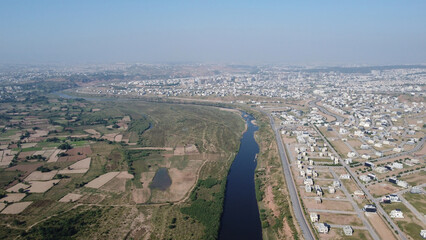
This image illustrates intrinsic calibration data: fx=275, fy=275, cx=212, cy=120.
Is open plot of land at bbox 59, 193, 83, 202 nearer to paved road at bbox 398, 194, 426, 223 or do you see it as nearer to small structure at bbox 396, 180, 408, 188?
paved road at bbox 398, 194, 426, 223

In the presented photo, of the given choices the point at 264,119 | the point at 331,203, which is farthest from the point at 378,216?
the point at 264,119

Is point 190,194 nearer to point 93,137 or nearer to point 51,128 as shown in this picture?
point 93,137

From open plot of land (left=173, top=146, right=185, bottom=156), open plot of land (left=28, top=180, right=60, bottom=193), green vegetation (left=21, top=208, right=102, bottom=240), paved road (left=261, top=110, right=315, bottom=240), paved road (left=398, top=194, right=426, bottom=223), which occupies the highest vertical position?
paved road (left=398, top=194, right=426, bottom=223)

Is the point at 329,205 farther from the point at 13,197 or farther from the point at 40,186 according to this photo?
the point at 13,197

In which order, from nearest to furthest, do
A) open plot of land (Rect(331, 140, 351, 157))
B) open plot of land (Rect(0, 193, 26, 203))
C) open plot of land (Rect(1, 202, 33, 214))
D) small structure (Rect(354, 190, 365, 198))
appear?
open plot of land (Rect(1, 202, 33, 214)), small structure (Rect(354, 190, 365, 198)), open plot of land (Rect(0, 193, 26, 203)), open plot of land (Rect(331, 140, 351, 157))

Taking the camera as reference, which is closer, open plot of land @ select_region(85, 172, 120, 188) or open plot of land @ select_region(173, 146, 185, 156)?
open plot of land @ select_region(85, 172, 120, 188)

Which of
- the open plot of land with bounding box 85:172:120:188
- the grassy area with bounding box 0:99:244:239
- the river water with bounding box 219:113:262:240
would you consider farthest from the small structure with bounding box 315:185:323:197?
the open plot of land with bounding box 85:172:120:188

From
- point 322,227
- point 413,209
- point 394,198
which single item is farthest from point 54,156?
point 413,209
